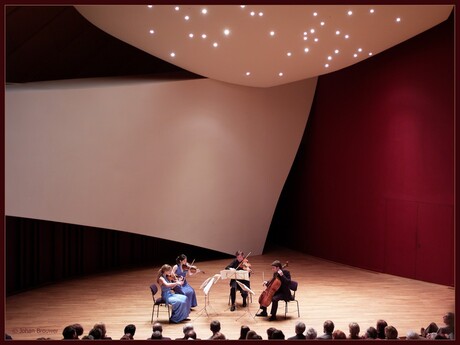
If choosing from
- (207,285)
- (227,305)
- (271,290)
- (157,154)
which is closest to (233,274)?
(207,285)

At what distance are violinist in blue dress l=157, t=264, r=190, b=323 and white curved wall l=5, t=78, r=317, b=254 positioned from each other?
2026 millimetres

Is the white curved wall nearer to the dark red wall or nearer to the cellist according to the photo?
the dark red wall

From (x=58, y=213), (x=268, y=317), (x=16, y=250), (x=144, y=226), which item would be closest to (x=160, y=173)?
(x=144, y=226)

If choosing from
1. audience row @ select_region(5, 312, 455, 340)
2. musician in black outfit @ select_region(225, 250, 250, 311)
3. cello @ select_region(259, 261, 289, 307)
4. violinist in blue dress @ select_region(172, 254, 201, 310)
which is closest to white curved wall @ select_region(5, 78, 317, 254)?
violinist in blue dress @ select_region(172, 254, 201, 310)

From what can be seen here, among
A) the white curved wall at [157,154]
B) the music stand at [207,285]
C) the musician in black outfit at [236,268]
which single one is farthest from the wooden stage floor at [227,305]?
the white curved wall at [157,154]

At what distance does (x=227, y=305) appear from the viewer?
8.34 meters

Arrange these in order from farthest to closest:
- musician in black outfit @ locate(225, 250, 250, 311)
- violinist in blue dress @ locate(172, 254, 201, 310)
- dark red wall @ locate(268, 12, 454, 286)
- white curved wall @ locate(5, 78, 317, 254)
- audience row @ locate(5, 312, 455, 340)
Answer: dark red wall @ locate(268, 12, 454, 286), white curved wall @ locate(5, 78, 317, 254), musician in black outfit @ locate(225, 250, 250, 311), violinist in blue dress @ locate(172, 254, 201, 310), audience row @ locate(5, 312, 455, 340)

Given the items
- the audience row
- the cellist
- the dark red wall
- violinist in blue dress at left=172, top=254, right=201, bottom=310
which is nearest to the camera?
the audience row

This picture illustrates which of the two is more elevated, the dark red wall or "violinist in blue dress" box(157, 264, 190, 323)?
the dark red wall

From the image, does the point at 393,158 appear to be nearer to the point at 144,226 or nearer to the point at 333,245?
the point at 333,245

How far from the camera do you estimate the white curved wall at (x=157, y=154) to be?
27.4 feet

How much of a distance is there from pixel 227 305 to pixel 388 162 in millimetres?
3835

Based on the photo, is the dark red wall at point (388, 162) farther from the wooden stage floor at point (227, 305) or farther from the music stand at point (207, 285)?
the music stand at point (207, 285)

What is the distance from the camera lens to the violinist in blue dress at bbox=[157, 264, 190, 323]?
744cm
